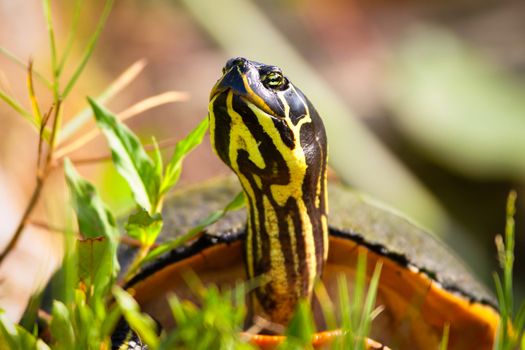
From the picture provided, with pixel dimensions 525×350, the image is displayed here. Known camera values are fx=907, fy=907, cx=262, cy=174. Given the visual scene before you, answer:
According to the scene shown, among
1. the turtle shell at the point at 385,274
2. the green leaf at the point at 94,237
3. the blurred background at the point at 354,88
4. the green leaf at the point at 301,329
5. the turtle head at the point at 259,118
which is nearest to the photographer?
the green leaf at the point at 301,329

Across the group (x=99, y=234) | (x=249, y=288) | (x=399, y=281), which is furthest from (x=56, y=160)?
(x=399, y=281)

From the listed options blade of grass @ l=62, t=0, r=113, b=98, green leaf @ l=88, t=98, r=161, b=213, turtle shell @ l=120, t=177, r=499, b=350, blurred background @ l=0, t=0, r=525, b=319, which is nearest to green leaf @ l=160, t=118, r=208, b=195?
green leaf @ l=88, t=98, r=161, b=213

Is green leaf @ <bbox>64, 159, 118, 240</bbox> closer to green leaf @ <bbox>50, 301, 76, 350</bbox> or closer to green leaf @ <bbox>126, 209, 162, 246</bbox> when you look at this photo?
green leaf @ <bbox>126, 209, 162, 246</bbox>

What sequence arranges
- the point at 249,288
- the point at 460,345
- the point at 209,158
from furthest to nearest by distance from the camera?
1. the point at 209,158
2. the point at 460,345
3. the point at 249,288

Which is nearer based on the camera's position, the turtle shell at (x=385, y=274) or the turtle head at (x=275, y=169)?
the turtle head at (x=275, y=169)

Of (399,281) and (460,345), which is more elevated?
(399,281)

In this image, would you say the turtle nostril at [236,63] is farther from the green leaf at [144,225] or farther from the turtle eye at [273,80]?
the green leaf at [144,225]

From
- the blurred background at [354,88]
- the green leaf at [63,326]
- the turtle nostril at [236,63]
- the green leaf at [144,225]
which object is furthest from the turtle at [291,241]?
the blurred background at [354,88]

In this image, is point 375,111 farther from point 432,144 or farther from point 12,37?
point 12,37
